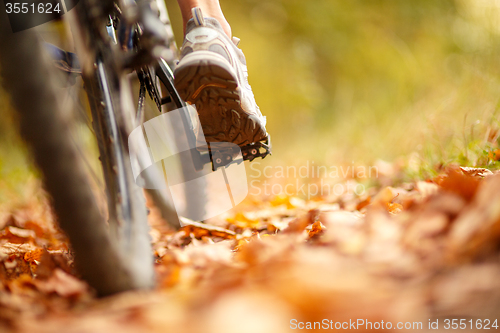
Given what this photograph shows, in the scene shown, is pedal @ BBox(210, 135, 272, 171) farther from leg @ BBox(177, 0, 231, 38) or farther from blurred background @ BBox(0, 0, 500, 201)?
blurred background @ BBox(0, 0, 500, 201)

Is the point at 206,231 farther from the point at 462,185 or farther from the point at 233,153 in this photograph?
the point at 462,185

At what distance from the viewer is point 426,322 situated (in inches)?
10.4

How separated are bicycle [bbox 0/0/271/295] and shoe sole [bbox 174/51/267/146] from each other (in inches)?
5.5

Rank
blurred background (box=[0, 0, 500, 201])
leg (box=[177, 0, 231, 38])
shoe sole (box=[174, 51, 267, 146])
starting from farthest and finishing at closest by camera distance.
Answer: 1. blurred background (box=[0, 0, 500, 201])
2. leg (box=[177, 0, 231, 38])
3. shoe sole (box=[174, 51, 267, 146])

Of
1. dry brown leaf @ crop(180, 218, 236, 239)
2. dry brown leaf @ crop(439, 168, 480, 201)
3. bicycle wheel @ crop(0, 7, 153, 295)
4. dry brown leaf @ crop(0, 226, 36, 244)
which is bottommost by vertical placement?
dry brown leaf @ crop(180, 218, 236, 239)

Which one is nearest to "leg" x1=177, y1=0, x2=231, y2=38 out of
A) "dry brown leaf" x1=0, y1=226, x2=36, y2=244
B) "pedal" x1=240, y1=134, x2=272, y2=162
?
"pedal" x1=240, y1=134, x2=272, y2=162

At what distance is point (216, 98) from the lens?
2.56ft

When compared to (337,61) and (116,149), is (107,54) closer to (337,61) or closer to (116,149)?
(116,149)

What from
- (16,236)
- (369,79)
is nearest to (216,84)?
(16,236)

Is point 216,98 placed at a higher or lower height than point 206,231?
higher

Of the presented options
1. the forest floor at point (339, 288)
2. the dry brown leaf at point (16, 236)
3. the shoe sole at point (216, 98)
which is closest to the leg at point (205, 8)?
the shoe sole at point (216, 98)

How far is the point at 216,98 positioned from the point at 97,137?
0.34m

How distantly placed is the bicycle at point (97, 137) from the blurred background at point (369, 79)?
0.05 metres

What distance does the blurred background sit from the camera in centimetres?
131
